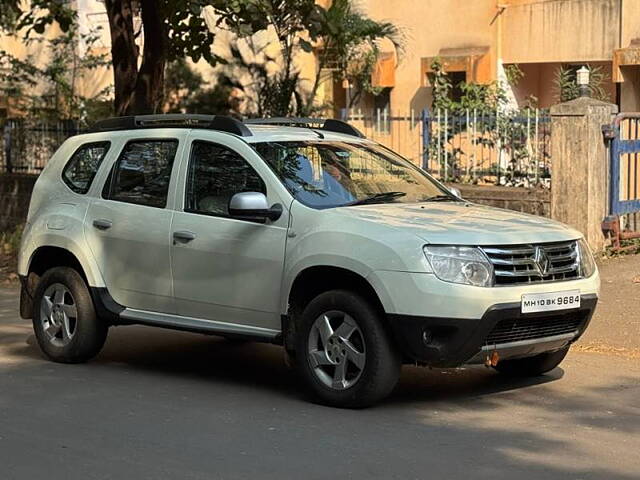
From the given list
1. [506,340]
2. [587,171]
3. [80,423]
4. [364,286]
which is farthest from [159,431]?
[587,171]

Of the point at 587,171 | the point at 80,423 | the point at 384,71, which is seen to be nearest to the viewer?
the point at 80,423

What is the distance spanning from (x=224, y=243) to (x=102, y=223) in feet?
4.24

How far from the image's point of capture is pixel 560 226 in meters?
8.18

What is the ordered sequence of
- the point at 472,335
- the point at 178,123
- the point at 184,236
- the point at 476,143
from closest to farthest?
1. the point at 472,335
2. the point at 184,236
3. the point at 178,123
4. the point at 476,143

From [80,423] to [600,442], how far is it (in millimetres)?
3032

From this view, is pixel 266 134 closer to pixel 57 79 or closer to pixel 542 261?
pixel 542 261

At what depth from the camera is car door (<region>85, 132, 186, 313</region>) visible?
8.87 m

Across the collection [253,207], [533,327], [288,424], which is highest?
[253,207]

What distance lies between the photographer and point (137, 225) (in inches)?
355

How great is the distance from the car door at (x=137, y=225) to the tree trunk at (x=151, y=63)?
675cm

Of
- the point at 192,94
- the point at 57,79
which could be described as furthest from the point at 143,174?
the point at 57,79

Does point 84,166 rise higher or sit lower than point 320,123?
A: lower

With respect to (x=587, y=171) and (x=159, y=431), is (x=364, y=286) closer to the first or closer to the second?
(x=159, y=431)

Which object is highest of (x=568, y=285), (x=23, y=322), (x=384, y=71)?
(x=384, y=71)
